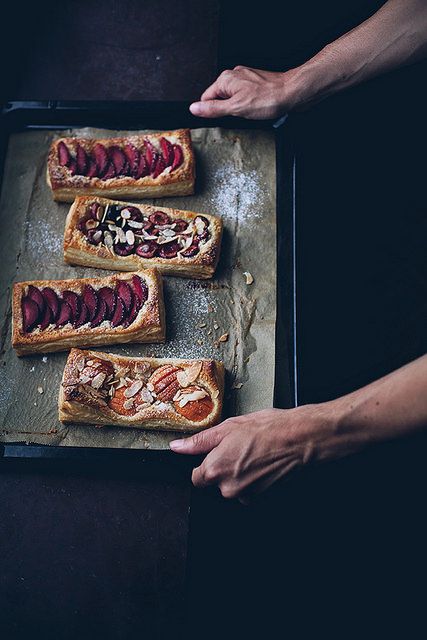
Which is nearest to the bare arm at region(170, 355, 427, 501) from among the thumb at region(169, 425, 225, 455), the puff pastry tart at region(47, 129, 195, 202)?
the thumb at region(169, 425, 225, 455)

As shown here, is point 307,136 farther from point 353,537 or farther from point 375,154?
point 353,537

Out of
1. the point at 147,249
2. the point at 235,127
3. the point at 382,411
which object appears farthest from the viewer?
the point at 235,127

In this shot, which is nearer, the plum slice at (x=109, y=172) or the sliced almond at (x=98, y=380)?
the sliced almond at (x=98, y=380)

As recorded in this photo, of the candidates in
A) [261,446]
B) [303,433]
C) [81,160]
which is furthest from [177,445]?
[81,160]

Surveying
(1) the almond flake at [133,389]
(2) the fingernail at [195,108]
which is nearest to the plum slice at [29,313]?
(1) the almond flake at [133,389]

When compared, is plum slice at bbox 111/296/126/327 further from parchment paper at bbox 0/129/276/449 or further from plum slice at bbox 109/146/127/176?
plum slice at bbox 109/146/127/176

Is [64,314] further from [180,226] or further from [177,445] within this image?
[177,445]

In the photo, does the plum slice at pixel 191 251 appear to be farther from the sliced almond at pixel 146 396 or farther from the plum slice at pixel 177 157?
the sliced almond at pixel 146 396
